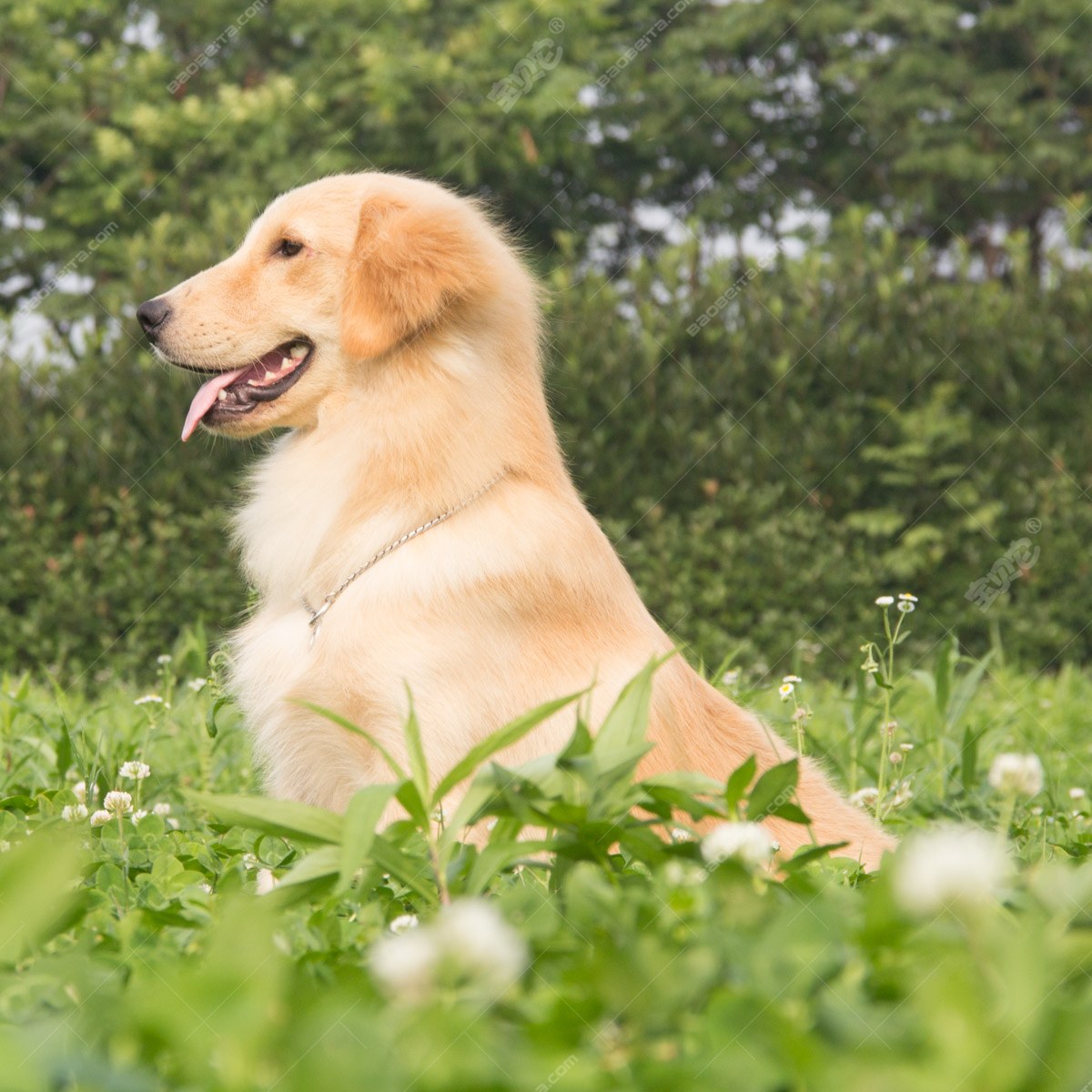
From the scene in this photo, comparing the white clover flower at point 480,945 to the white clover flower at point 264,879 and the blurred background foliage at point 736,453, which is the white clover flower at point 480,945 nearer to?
the white clover flower at point 264,879

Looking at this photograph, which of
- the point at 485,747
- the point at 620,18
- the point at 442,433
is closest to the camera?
the point at 485,747

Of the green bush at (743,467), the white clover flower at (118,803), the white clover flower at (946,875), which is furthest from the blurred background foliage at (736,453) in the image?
the white clover flower at (946,875)

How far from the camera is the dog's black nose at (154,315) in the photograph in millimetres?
3395

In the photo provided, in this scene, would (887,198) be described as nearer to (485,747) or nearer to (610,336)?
(610,336)

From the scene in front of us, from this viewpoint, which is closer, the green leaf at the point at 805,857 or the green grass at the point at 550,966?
the green grass at the point at 550,966

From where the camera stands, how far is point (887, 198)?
16.9m

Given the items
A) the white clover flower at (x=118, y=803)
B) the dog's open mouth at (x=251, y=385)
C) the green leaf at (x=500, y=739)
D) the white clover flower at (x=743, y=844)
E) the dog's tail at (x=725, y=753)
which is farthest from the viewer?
the dog's open mouth at (x=251, y=385)

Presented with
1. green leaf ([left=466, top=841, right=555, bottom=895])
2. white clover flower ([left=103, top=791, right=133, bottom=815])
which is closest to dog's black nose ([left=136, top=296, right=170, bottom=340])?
white clover flower ([left=103, top=791, right=133, bottom=815])

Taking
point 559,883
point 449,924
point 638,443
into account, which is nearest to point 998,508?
point 638,443

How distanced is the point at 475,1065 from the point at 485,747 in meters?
0.60

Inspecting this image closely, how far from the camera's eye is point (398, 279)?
10.3ft

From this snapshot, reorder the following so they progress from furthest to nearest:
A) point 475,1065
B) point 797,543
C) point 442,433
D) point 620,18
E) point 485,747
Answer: point 620,18 < point 797,543 < point 442,433 < point 485,747 < point 475,1065

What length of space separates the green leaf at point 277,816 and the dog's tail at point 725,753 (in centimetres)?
118

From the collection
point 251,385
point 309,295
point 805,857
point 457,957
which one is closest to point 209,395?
point 251,385
